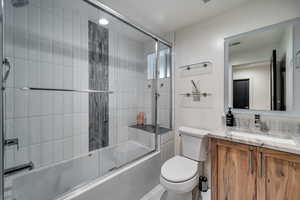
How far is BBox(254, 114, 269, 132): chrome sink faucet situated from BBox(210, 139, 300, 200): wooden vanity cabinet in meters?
0.44

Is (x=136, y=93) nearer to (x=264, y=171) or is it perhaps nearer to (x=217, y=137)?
(x=217, y=137)

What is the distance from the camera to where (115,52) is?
7.04 ft

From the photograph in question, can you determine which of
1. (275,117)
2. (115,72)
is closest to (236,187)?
(275,117)

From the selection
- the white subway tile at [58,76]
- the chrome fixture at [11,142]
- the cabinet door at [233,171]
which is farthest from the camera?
the white subway tile at [58,76]

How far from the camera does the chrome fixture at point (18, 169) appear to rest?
1.24m

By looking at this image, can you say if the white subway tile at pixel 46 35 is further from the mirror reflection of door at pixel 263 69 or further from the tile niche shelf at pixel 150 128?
the mirror reflection of door at pixel 263 69

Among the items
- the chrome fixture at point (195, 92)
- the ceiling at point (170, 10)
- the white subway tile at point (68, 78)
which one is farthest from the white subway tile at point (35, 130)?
the chrome fixture at point (195, 92)

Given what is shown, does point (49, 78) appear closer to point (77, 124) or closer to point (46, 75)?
point (46, 75)

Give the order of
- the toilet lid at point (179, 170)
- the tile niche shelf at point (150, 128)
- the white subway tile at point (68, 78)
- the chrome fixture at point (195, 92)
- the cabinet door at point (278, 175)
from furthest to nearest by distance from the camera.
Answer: the tile niche shelf at point (150, 128)
the chrome fixture at point (195, 92)
the white subway tile at point (68, 78)
the toilet lid at point (179, 170)
the cabinet door at point (278, 175)

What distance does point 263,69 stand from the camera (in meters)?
1.50

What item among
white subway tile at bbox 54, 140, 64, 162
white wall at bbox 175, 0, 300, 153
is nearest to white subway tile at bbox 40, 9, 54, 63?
white subway tile at bbox 54, 140, 64, 162

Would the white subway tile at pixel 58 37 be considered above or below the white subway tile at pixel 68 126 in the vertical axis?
above

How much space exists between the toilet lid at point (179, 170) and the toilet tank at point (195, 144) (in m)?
0.09

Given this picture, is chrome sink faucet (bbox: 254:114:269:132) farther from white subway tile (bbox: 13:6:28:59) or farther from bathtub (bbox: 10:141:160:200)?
white subway tile (bbox: 13:6:28:59)
